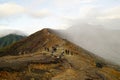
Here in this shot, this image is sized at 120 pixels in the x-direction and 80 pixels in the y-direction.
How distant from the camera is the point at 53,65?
95.2 metres

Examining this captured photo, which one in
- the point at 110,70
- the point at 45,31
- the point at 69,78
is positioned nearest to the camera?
the point at 69,78

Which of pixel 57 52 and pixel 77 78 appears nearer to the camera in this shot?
pixel 77 78

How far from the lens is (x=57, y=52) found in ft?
369

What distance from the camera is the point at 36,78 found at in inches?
3275

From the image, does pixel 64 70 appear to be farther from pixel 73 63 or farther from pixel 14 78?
pixel 14 78

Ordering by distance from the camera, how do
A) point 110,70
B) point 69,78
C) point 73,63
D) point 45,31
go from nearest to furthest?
point 69,78, point 73,63, point 110,70, point 45,31

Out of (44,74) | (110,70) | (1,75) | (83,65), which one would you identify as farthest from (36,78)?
(110,70)

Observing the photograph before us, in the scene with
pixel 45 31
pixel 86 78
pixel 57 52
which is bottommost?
Answer: pixel 86 78

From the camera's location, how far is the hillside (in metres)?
83.9

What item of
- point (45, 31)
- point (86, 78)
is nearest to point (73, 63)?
point (86, 78)

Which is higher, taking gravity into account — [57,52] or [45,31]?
[45,31]

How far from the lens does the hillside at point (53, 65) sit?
83938 millimetres

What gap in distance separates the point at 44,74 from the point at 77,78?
10.7 m

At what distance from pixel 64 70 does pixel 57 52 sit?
20363 mm
